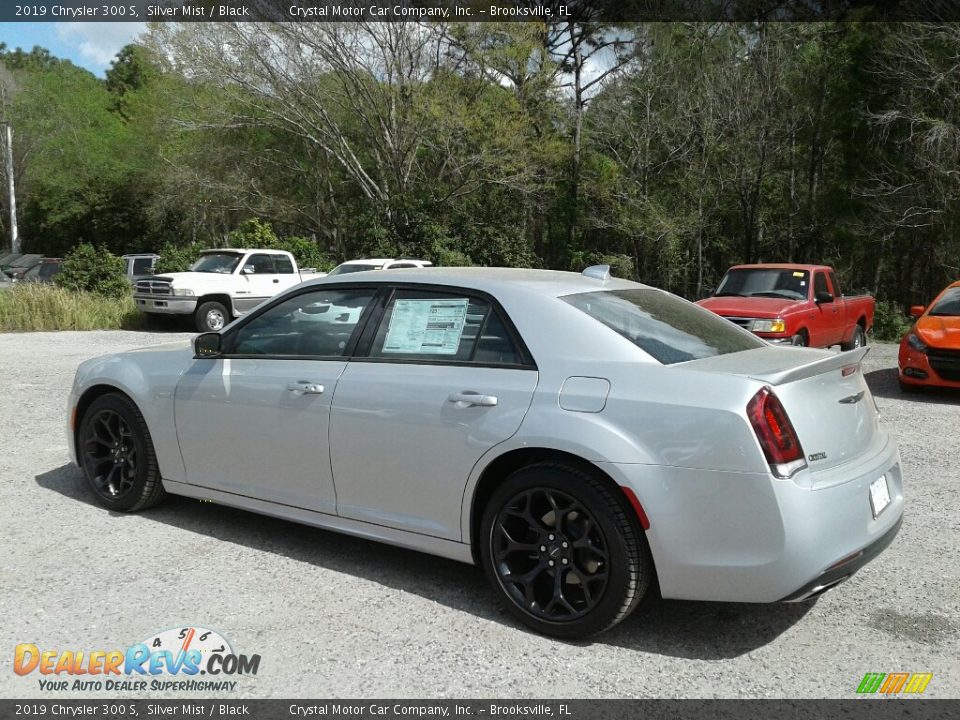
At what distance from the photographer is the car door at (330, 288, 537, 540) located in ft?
12.5

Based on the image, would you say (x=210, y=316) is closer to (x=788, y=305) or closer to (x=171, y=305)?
(x=171, y=305)

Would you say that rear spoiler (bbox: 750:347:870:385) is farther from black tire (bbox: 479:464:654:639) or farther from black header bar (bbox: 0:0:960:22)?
black header bar (bbox: 0:0:960:22)

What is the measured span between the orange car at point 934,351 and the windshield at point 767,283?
6.65ft

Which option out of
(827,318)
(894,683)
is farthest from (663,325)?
(827,318)

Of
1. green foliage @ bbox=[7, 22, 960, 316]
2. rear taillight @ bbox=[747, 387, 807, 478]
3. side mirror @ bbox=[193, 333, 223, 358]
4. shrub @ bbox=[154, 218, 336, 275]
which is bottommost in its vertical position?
rear taillight @ bbox=[747, 387, 807, 478]

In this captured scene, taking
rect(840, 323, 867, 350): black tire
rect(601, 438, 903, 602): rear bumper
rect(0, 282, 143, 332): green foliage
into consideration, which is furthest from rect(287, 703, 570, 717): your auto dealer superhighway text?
rect(0, 282, 143, 332): green foliage

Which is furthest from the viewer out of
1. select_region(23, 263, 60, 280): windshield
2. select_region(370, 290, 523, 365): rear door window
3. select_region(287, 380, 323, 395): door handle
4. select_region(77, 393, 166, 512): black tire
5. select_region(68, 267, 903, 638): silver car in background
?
select_region(23, 263, 60, 280): windshield

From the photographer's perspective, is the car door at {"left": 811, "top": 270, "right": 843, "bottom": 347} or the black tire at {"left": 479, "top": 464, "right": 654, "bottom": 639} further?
the car door at {"left": 811, "top": 270, "right": 843, "bottom": 347}

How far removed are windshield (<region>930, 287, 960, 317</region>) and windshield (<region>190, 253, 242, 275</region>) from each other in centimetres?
1385

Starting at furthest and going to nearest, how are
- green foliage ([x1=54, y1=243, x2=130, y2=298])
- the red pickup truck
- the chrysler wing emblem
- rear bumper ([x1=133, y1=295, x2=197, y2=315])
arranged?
green foliage ([x1=54, y1=243, x2=130, y2=298]) < rear bumper ([x1=133, y1=295, x2=197, y2=315]) < the red pickup truck < the chrysler wing emblem

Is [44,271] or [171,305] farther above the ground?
[44,271]

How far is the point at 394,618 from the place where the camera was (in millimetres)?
3834

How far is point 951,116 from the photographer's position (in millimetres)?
21953

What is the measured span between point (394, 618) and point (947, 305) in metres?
9.48
